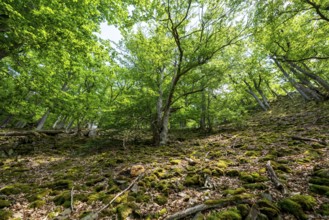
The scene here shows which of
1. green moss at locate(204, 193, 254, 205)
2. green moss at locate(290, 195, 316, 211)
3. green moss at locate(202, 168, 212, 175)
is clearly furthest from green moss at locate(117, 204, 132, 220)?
green moss at locate(290, 195, 316, 211)

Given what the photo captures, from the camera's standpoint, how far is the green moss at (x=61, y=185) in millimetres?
5051

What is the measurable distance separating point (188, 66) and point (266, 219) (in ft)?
25.2

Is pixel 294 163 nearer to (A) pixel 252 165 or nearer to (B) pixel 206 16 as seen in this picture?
(A) pixel 252 165

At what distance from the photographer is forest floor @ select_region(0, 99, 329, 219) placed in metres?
3.41

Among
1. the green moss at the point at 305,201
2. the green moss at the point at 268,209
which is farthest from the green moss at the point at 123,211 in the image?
the green moss at the point at 305,201

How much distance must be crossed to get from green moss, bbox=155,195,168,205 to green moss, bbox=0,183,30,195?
3.87 m

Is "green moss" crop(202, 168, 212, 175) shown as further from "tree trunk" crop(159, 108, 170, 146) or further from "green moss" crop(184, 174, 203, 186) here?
"tree trunk" crop(159, 108, 170, 146)

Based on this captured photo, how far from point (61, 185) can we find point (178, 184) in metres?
3.61

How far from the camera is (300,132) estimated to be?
8.24m

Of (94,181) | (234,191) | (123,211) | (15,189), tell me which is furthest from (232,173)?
(15,189)

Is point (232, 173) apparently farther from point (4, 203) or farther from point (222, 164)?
point (4, 203)

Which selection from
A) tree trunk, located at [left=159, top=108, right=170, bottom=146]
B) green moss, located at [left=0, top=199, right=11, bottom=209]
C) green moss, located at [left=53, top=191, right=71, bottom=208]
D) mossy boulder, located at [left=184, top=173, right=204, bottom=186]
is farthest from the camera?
tree trunk, located at [left=159, top=108, right=170, bottom=146]

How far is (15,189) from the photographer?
4.85 meters

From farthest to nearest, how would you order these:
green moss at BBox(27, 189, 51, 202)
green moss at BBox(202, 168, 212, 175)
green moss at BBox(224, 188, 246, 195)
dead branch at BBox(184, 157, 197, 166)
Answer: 1. dead branch at BBox(184, 157, 197, 166)
2. green moss at BBox(202, 168, 212, 175)
3. green moss at BBox(27, 189, 51, 202)
4. green moss at BBox(224, 188, 246, 195)
